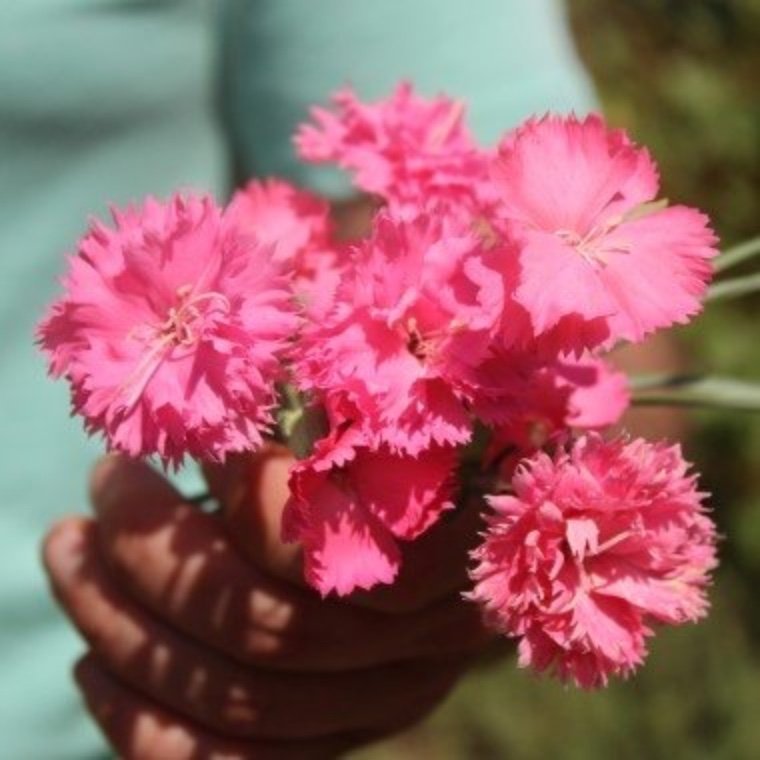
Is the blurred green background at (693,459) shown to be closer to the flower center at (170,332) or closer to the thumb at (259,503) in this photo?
the thumb at (259,503)

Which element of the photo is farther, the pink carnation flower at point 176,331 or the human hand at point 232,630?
the human hand at point 232,630

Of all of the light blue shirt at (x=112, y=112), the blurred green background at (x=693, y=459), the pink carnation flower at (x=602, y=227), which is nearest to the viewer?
the pink carnation flower at (x=602, y=227)

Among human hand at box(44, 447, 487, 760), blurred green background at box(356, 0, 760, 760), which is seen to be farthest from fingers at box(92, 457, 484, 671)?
blurred green background at box(356, 0, 760, 760)

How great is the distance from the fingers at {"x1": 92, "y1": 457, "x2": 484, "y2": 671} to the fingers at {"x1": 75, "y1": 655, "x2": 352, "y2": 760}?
42 millimetres

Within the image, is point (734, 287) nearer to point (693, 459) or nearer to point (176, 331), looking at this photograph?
point (176, 331)

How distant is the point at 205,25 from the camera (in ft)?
2.64

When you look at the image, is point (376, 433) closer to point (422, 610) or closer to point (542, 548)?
point (542, 548)

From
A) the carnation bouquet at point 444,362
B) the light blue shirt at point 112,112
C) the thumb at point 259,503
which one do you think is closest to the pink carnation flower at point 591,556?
the carnation bouquet at point 444,362

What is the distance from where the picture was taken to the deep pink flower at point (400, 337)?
0.37 metres

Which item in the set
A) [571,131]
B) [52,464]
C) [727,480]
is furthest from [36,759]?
[727,480]

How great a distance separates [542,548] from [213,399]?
0.08 metres

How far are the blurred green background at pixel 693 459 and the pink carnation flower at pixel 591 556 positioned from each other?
1.03 m

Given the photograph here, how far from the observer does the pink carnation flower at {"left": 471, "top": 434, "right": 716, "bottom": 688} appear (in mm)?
363

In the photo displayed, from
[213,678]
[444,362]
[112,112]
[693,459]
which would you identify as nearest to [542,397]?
[444,362]
